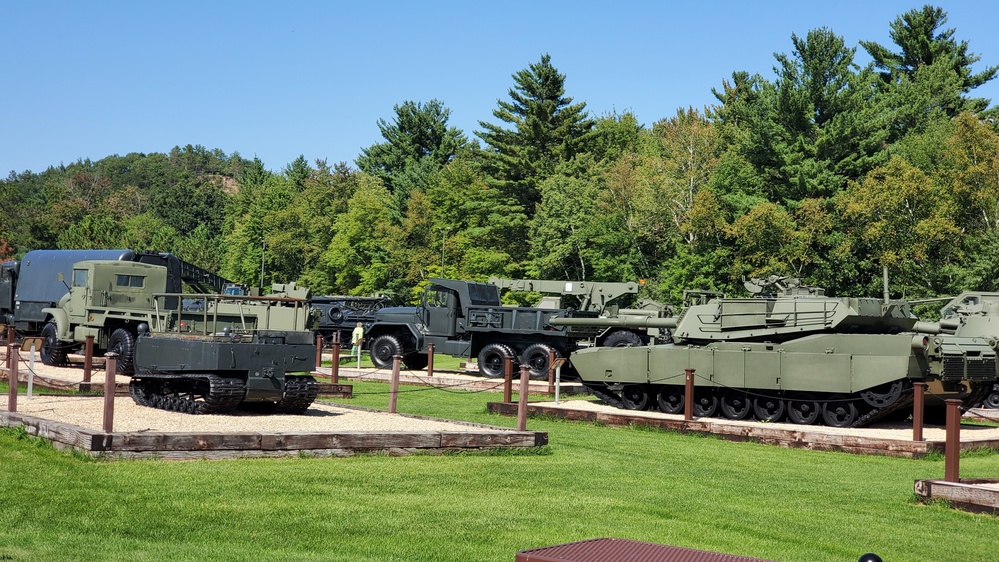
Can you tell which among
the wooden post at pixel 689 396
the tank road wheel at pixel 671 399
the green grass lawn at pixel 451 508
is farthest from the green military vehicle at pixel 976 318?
the green grass lawn at pixel 451 508

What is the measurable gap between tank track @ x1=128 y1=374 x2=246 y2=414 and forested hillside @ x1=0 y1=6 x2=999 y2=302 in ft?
94.2

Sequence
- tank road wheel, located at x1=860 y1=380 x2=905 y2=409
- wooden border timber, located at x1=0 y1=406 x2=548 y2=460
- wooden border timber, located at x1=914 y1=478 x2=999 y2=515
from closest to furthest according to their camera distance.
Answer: wooden border timber, located at x1=914 y1=478 x2=999 y2=515 → wooden border timber, located at x1=0 y1=406 x2=548 y2=460 → tank road wheel, located at x1=860 y1=380 x2=905 y2=409

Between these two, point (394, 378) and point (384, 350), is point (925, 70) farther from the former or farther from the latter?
point (394, 378)

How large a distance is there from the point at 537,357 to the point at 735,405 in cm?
972

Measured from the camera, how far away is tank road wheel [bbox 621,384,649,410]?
22.5m

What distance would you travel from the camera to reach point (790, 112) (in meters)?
46.1

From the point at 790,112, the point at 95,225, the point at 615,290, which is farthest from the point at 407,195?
the point at 615,290

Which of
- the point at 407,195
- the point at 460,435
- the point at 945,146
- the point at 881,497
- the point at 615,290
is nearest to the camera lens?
the point at 881,497

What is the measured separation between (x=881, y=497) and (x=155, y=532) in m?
7.34

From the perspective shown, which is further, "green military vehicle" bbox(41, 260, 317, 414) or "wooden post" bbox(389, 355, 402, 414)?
"wooden post" bbox(389, 355, 402, 414)

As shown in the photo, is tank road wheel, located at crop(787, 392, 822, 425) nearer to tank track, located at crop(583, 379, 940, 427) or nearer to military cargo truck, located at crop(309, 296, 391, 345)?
tank track, located at crop(583, 379, 940, 427)

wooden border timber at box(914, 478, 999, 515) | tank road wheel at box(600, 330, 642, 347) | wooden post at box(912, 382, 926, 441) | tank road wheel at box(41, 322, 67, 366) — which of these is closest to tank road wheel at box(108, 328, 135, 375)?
tank road wheel at box(41, 322, 67, 366)

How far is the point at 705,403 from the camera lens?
21.7 m

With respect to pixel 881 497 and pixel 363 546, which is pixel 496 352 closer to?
pixel 881 497
